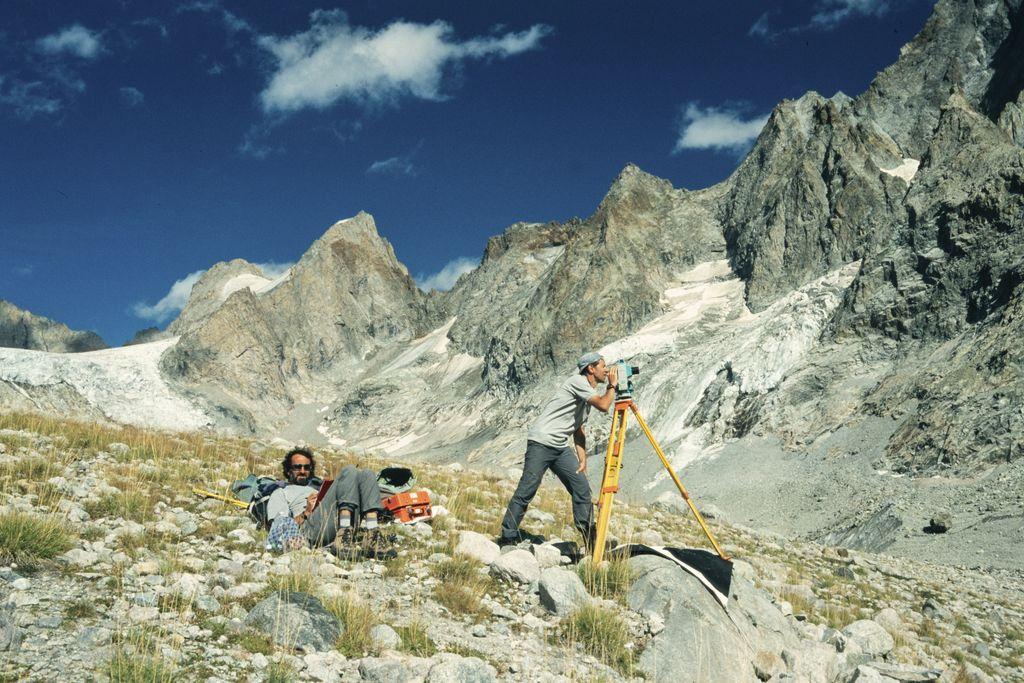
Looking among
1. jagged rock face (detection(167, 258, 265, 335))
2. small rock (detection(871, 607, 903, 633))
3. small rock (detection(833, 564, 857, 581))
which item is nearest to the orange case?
small rock (detection(871, 607, 903, 633))

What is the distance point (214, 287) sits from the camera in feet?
566

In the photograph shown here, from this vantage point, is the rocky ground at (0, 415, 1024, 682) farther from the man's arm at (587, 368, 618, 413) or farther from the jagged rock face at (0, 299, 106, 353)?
the jagged rock face at (0, 299, 106, 353)

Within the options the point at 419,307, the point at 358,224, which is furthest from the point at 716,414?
the point at 358,224

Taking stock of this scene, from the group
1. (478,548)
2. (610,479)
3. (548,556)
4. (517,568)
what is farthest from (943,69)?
(517,568)

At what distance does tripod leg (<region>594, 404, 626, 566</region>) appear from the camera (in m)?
6.84

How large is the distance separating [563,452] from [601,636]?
2.97m

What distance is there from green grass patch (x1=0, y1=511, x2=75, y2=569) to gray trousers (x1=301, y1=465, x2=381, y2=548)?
213 cm

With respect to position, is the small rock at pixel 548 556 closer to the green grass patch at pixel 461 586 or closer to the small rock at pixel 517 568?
the small rock at pixel 517 568

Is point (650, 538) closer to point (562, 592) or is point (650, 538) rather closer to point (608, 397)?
point (608, 397)

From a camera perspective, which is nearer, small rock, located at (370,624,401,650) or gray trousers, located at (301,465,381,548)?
small rock, located at (370,624,401,650)

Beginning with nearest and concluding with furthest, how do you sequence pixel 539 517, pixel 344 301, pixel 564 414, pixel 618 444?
pixel 618 444, pixel 564 414, pixel 539 517, pixel 344 301

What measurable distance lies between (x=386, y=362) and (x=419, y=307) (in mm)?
18045

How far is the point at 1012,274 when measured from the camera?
38.6 m

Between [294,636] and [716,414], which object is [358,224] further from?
[294,636]
